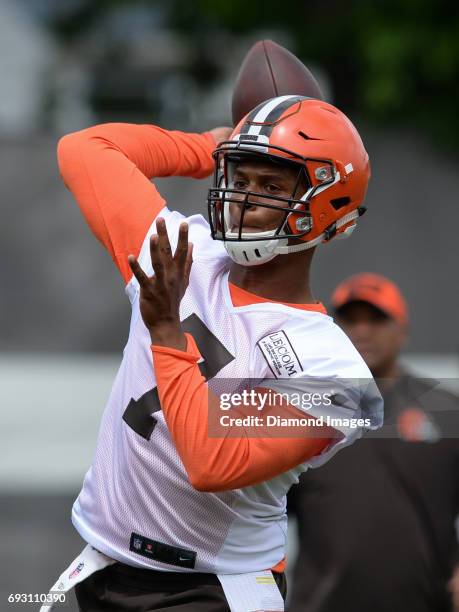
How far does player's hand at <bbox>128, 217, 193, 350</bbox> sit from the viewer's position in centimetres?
226

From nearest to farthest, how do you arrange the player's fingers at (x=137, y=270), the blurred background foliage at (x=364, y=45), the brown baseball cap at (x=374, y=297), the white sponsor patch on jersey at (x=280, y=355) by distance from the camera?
the player's fingers at (x=137, y=270) < the white sponsor patch on jersey at (x=280, y=355) < the brown baseball cap at (x=374, y=297) < the blurred background foliage at (x=364, y=45)

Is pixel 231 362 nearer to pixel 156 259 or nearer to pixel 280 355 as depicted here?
pixel 280 355

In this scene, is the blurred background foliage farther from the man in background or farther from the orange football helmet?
the orange football helmet

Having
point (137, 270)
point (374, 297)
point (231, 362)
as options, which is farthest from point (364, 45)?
point (137, 270)

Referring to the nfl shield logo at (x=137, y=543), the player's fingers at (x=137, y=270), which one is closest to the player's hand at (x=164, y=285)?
the player's fingers at (x=137, y=270)

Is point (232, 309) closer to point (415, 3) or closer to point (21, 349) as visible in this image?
point (21, 349)

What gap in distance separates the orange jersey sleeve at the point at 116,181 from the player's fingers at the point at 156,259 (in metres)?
0.39

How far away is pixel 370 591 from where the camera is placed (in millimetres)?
3859

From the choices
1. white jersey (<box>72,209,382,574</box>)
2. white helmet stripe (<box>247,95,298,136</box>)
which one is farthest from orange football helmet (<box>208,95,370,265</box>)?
white jersey (<box>72,209,382,574</box>)

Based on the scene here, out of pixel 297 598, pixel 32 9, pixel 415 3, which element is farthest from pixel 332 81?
pixel 297 598

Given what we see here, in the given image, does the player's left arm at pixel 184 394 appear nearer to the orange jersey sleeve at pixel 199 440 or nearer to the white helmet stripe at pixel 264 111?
the orange jersey sleeve at pixel 199 440

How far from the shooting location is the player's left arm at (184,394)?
7.47 ft

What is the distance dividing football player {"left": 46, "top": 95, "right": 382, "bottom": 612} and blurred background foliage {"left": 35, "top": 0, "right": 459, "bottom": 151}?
6102 millimetres

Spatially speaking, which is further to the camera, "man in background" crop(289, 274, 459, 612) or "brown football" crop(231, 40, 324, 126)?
"man in background" crop(289, 274, 459, 612)
